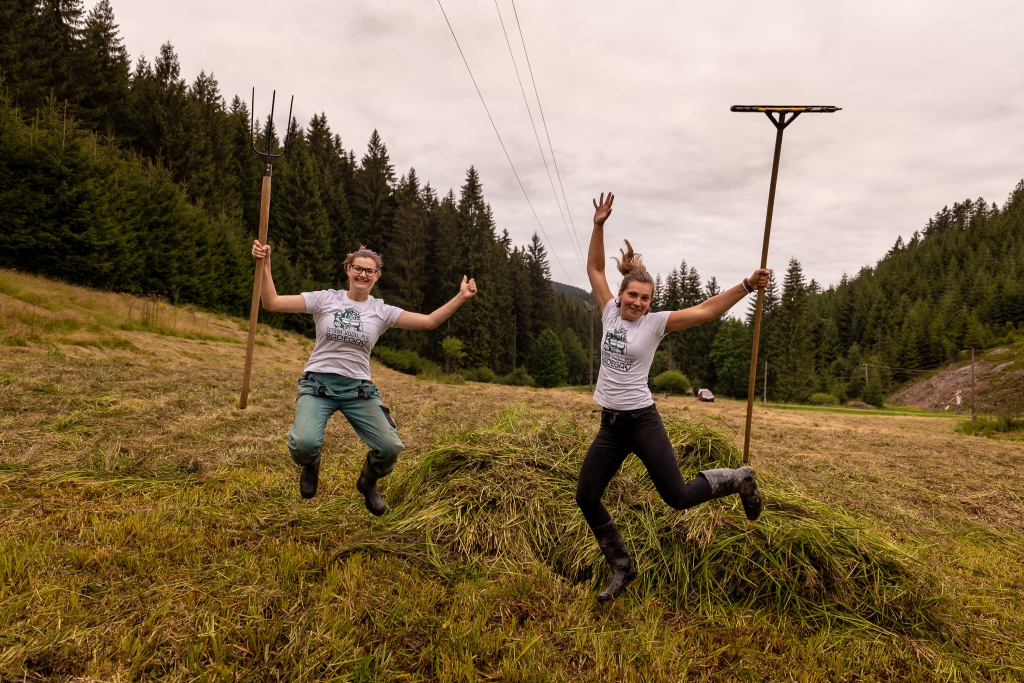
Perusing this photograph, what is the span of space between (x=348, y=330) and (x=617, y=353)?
2.25 meters

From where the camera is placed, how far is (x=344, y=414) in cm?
429

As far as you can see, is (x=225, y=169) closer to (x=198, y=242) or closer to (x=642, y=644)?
(x=198, y=242)

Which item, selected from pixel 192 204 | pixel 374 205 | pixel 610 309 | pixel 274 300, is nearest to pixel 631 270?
pixel 610 309

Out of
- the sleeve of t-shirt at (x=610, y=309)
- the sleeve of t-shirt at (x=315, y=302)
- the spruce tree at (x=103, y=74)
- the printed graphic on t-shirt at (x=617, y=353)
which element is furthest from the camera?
the spruce tree at (x=103, y=74)

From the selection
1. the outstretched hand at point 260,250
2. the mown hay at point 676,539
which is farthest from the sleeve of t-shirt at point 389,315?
the mown hay at point 676,539

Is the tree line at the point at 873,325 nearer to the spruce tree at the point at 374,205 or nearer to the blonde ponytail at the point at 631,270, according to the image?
the spruce tree at the point at 374,205

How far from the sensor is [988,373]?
197 ft

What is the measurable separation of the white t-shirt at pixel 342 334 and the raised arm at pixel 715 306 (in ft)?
7.41

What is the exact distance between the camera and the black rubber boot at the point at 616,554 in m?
3.67

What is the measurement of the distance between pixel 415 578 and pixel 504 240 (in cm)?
6399

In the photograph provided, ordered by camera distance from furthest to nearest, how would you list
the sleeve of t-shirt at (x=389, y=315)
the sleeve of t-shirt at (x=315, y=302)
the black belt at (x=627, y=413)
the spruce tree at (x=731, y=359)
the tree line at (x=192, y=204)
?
the spruce tree at (x=731, y=359), the tree line at (x=192, y=204), the sleeve of t-shirt at (x=389, y=315), the sleeve of t-shirt at (x=315, y=302), the black belt at (x=627, y=413)

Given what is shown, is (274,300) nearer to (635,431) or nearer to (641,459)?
(635,431)

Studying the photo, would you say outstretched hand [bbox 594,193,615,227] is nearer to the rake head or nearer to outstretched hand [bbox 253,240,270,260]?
the rake head

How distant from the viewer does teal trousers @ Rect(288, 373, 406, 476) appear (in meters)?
4.21
